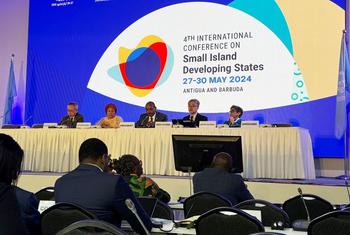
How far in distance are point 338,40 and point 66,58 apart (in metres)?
4.79

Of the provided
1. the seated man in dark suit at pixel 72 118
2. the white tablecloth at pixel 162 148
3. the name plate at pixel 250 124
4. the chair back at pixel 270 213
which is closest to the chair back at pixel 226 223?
the chair back at pixel 270 213

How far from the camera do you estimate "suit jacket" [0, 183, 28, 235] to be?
5.50 feet

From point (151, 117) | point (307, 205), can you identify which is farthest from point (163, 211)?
point (151, 117)

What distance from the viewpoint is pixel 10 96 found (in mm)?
9273

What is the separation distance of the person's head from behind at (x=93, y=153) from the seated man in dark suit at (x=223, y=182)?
1.32 m

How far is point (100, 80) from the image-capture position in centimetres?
890

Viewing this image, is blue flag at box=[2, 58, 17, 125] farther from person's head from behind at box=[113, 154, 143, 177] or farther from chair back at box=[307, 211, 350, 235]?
chair back at box=[307, 211, 350, 235]

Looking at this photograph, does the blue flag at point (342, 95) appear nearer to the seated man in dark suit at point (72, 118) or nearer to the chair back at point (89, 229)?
the seated man in dark suit at point (72, 118)

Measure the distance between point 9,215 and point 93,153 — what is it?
112cm

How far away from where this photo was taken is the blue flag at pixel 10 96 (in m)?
9.10

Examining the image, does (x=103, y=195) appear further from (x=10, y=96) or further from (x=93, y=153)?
(x=10, y=96)

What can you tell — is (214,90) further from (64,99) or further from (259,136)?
(64,99)

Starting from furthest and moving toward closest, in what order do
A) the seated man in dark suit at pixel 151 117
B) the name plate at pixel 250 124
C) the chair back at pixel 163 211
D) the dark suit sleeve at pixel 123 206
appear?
the seated man in dark suit at pixel 151 117, the name plate at pixel 250 124, the chair back at pixel 163 211, the dark suit sleeve at pixel 123 206

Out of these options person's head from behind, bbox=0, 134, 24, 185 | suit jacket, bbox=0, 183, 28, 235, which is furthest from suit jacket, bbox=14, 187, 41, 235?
suit jacket, bbox=0, 183, 28, 235
